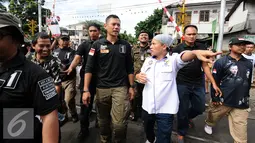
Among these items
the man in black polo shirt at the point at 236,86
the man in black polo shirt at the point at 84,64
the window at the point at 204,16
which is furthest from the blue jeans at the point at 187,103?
the window at the point at 204,16

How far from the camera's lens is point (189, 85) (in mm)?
3246

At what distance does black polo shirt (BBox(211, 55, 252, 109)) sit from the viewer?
9.52ft

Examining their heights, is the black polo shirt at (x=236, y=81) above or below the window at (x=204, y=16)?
below

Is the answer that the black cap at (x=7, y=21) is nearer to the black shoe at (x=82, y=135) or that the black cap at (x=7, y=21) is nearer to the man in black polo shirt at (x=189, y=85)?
the black shoe at (x=82, y=135)

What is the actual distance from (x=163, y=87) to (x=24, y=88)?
5.65 ft

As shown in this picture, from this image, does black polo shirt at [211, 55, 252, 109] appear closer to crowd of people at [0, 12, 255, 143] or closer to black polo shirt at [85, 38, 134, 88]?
crowd of people at [0, 12, 255, 143]

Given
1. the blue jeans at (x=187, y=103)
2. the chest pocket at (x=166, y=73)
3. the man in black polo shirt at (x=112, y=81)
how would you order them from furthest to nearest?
the blue jeans at (x=187, y=103), the man in black polo shirt at (x=112, y=81), the chest pocket at (x=166, y=73)

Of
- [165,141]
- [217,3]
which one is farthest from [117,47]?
[217,3]

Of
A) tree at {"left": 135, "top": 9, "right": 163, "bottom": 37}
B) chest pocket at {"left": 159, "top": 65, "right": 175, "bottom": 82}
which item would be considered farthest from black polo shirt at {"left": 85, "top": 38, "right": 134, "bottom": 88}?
tree at {"left": 135, "top": 9, "right": 163, "bottom": 37}

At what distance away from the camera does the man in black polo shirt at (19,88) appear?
116 cm

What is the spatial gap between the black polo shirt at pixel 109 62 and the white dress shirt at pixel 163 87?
49cm

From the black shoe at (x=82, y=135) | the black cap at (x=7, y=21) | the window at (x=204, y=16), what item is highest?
the window at (x=204, y=16)

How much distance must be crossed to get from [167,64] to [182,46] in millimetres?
981

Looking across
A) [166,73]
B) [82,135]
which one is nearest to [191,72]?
[166,73]
